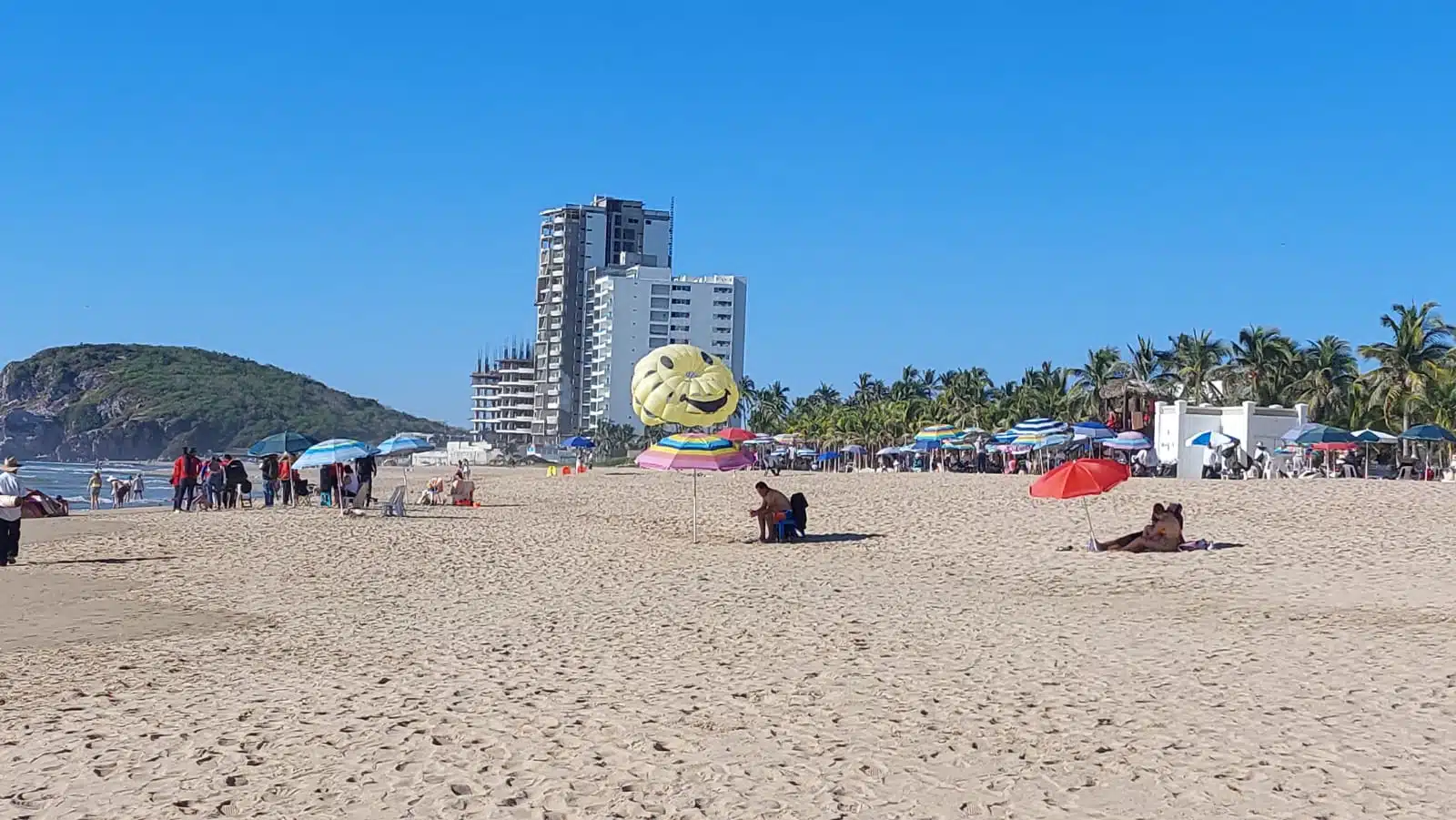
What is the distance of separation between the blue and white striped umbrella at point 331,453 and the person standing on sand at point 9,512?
27.4ft

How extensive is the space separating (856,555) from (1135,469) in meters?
25.7

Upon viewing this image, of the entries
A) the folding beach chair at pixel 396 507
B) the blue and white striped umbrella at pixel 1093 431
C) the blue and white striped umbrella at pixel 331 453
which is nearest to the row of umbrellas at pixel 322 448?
the blue and white striped umbrella at pixel 331 453

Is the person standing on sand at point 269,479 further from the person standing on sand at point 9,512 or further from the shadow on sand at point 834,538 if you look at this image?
the shadow on sand at point 834,538

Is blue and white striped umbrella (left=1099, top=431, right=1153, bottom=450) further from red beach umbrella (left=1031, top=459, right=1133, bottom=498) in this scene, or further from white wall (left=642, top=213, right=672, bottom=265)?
white wall (left=642, top=213, right=672, bottom=265)

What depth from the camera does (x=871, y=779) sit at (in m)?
5.88

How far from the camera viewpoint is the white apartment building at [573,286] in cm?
13812

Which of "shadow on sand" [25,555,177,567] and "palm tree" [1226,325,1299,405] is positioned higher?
"palm tree" [1226,325,1299,405]

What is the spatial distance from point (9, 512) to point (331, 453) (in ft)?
30.1

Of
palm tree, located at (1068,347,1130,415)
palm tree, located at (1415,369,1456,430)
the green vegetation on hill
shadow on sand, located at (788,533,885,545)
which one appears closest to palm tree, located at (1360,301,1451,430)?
palm tree, located at (1415,369,1456,430)

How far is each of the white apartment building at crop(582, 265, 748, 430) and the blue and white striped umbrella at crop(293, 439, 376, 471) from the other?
4124 inches

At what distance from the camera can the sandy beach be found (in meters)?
5.67

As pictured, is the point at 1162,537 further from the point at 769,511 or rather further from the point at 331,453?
the point at 331,453

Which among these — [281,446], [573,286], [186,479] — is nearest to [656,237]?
[573,286]

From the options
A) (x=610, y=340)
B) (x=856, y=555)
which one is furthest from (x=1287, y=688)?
(x=610, y=340)
